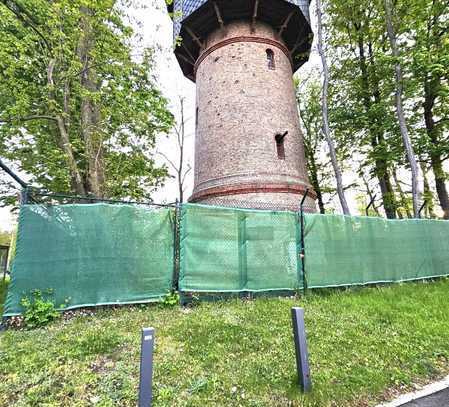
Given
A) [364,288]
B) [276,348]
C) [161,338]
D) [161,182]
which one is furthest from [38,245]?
[161,182]

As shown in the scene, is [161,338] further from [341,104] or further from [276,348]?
[341,104]

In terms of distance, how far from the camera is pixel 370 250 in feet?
21.5

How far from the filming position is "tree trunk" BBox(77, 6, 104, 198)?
7375 millimetres

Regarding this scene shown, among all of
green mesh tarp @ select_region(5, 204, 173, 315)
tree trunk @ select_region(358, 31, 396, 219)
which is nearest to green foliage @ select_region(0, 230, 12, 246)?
green mesh tarp @ select_region(5, 204, 173, 315)

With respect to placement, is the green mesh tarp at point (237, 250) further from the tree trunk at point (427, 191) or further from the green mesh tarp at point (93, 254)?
the tree trunk at point (427, 191)

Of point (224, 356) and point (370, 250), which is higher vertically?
point (370, 250)

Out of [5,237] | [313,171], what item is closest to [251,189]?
[313,171]

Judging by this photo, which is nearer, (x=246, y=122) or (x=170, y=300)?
(x=170, y=300)

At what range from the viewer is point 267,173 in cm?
966

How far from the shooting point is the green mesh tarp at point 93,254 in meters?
4.11

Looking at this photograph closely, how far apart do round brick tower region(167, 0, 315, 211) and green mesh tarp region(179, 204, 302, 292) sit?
12.5 feet

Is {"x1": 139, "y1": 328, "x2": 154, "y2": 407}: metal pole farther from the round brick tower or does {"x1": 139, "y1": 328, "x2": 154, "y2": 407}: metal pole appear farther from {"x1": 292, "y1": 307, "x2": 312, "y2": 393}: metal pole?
the round brick tower

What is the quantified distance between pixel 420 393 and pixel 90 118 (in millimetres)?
9264

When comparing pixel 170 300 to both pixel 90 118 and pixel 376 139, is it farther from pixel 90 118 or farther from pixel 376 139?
pixel 376 139
